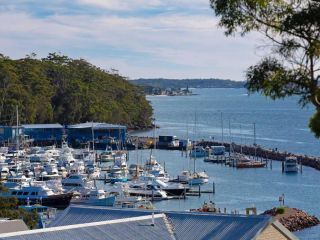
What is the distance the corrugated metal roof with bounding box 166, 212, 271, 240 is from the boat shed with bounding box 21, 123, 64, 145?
68.5 meters

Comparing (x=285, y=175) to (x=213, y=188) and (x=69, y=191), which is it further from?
(x=69, y=191)

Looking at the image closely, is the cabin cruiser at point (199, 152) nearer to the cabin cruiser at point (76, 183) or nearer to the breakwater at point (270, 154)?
the breakwater at point (270, 154)

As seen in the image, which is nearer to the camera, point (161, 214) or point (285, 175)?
point (161, 214)

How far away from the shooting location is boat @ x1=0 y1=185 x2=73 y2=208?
46.2 meters

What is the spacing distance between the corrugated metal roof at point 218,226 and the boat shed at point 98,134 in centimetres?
6855

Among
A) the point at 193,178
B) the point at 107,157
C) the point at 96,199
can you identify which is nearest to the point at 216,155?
the point at 107,157

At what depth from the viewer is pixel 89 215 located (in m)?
18.8

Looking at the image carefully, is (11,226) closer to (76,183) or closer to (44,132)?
(76,183)

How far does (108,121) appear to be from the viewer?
350ft

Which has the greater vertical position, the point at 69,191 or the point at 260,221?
the point at 260,221

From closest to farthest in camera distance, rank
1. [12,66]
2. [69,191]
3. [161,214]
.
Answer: [161,214] < [69,191] < [12,66]

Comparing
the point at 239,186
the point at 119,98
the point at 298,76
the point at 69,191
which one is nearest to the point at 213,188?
the point at 239,186

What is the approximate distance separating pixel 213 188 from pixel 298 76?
132 ft

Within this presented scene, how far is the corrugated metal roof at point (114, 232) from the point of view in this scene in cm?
1555
